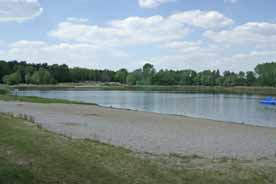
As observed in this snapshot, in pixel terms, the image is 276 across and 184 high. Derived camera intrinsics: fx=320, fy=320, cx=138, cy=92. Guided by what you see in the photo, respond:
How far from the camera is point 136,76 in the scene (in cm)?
15012

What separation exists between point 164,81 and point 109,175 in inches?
5619

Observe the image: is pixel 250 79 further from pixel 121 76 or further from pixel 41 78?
pixel 41 78

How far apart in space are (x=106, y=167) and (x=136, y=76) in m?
144

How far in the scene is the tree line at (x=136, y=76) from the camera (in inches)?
5054

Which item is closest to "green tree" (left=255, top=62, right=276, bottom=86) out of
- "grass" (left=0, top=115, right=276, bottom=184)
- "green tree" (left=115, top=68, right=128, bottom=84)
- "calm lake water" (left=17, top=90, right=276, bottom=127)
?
"green tree" (left=115, top=68, right=128, bottom=84)

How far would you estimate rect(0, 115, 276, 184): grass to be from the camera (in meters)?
Answer: 5.57

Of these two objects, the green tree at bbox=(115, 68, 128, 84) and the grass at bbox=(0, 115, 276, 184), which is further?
the green tree at bbox=(115, 68, 128, 84)

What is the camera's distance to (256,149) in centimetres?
1088

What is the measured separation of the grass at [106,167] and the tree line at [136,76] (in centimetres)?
12247

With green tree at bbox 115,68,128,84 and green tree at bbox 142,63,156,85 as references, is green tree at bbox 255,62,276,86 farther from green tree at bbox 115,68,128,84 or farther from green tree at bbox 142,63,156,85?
green tree at bbox 115,68,128,84

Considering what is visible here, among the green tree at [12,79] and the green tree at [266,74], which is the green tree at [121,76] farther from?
the green tree at [266,74]

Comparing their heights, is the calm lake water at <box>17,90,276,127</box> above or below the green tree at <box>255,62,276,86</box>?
below

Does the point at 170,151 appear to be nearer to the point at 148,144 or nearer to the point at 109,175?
the point at 148,144

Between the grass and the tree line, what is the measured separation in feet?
402
